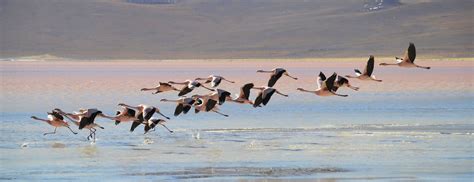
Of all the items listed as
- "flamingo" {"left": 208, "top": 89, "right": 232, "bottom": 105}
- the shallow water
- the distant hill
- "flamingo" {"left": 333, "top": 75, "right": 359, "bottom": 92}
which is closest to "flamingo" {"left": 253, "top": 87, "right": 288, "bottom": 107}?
"flamingo" {"left": 208, "top": 89, "right": 232, "bottom": 105}

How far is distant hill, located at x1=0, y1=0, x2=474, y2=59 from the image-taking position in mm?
81875

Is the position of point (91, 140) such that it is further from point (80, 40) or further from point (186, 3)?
point (186, 3)

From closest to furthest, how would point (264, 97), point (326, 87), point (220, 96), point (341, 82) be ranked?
point (264, 97), point (220, 96), point (326, 87), point (341, 82)

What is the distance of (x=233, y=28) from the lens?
91.5 metres

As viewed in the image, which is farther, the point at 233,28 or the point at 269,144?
the point at 233,28

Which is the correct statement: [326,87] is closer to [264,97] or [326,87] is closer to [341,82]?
[341,82]

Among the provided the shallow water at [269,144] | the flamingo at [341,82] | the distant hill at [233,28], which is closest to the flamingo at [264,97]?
the shallow water at [269,144]

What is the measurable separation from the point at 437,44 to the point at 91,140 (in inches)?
2586

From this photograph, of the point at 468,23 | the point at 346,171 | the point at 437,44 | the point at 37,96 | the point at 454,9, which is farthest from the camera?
the point at 454,9

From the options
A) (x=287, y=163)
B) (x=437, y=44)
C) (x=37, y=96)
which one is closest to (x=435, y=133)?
(x=287, y=163)

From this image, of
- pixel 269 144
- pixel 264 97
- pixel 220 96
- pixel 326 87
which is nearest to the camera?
pixel 264 97

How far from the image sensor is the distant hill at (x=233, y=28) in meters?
81.9

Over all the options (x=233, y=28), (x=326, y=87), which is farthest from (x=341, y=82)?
(x=233, y=28)

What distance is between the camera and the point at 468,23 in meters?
87.1
